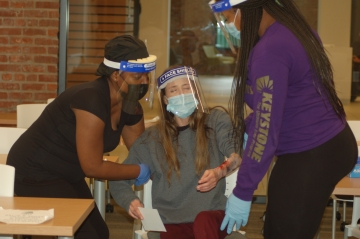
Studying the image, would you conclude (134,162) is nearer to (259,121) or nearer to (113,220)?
(259,121)

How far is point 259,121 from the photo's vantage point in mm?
Answer: 1826

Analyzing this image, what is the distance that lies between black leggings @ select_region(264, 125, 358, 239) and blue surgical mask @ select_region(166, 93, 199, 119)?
0.79 m

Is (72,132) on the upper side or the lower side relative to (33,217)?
upper

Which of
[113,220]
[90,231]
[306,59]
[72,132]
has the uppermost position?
[306,59]

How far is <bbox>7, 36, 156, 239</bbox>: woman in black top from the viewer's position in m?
2.34

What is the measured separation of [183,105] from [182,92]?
0.23ft

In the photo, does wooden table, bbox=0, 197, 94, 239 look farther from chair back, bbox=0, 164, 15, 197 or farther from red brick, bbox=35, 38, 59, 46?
red brick, bbox=35, 38, 59, 46

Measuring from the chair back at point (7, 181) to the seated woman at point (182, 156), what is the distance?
1.54 ft

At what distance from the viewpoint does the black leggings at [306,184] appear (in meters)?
1.84

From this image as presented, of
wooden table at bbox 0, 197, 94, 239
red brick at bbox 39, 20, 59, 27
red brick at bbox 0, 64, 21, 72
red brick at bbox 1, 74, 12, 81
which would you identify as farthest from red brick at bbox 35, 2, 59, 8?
wooden table at bbox 0, 197, 94, 239

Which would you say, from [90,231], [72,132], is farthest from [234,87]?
[90,231]

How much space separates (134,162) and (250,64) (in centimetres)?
96

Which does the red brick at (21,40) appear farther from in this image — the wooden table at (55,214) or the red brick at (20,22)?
the wooden table at (55,214)

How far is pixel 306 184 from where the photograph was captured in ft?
6.02
